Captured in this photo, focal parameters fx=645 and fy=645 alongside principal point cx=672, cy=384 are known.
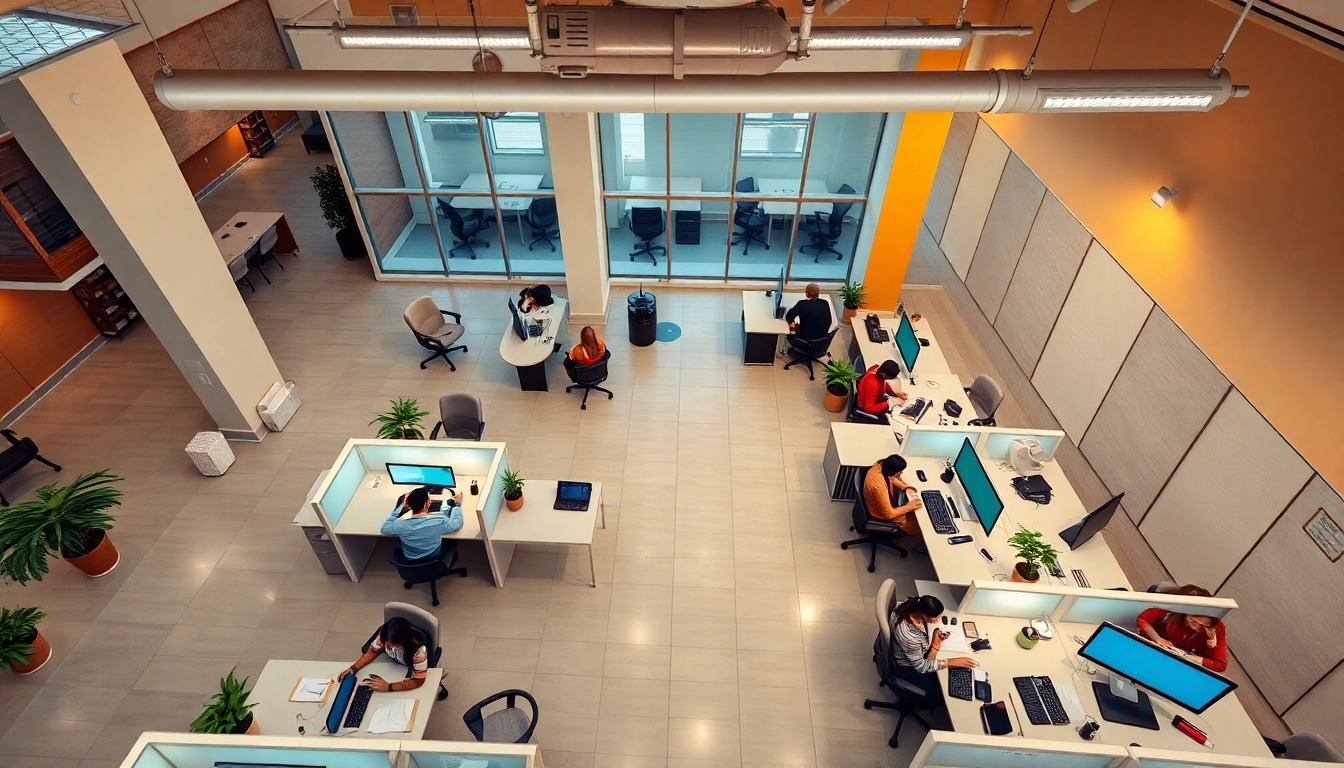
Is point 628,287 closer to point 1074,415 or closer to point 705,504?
point 705,504

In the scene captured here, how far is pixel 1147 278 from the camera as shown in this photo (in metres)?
5.73

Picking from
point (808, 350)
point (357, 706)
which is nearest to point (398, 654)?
point (357, 706)

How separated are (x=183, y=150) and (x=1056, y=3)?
447 inches

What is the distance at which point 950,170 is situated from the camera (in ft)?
32.6

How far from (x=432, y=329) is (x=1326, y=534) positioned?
8548 mm

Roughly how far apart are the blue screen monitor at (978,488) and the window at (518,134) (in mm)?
6380

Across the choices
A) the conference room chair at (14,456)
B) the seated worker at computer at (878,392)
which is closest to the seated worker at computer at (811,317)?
the seated worker at computer at (878,392)

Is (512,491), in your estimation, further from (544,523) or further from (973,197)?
(973,197)

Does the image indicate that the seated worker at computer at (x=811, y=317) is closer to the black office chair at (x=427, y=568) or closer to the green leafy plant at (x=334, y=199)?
the black office chair at (x=427, y=568)

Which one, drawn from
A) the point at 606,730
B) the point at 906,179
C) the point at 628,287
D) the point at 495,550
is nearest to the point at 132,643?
the point at 495,550

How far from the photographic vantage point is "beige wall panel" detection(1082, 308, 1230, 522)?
17.3 ft

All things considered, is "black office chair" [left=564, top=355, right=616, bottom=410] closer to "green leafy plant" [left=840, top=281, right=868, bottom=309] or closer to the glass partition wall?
the glass partition wall

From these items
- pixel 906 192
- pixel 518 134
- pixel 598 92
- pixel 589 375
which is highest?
pixel 598 92

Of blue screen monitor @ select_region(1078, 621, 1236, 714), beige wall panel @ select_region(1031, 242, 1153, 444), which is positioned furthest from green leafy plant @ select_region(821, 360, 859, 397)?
blue screen monitor @ select_region(1078, 621, 1236, 714)
